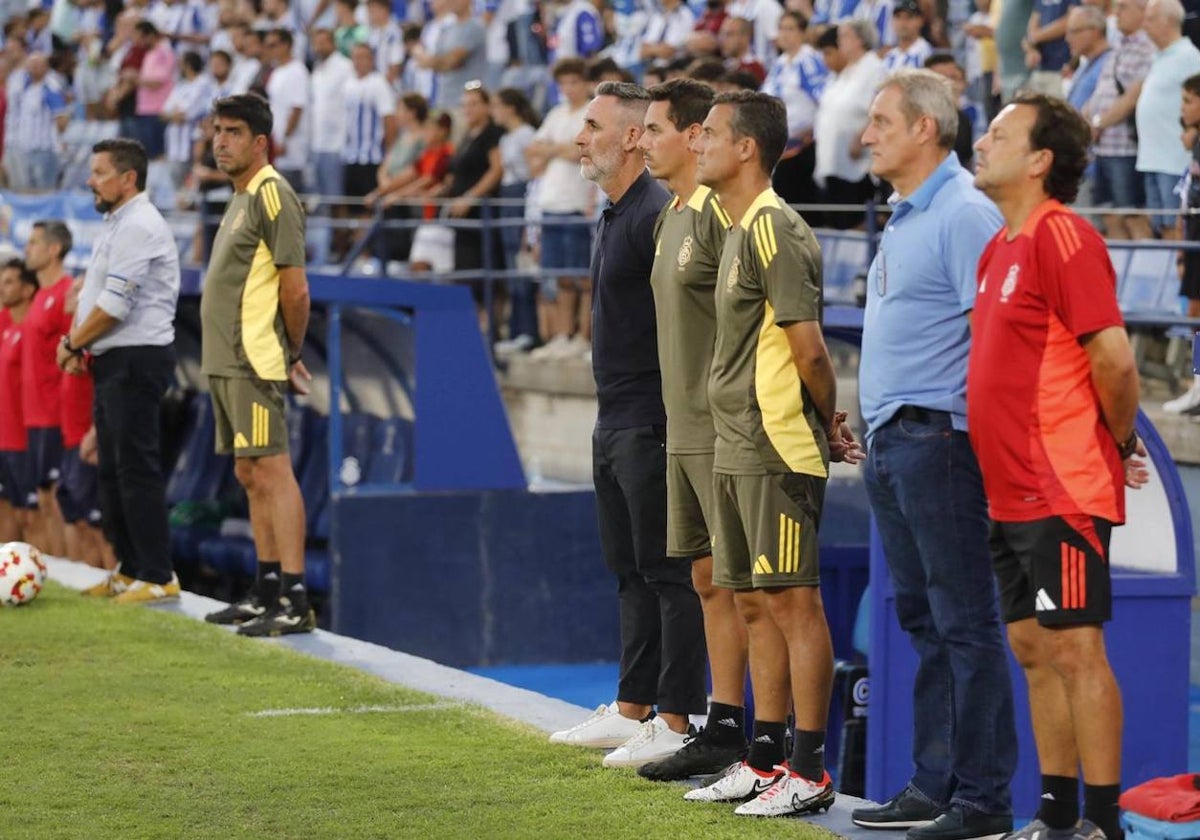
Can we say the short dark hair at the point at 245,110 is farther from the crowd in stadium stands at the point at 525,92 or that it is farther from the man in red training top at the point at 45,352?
the man in red training top at the point at 45,352

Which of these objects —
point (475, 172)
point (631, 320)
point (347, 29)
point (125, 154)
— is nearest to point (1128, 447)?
point (631, 320)

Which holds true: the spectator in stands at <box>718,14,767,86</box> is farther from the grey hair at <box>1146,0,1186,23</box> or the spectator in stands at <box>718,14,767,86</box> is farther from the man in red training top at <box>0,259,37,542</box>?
the man in red training top at <box>0,259,37,542</box>

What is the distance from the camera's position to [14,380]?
14109 millimetres

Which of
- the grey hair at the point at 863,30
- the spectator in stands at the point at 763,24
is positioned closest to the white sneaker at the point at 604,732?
the grey hair at the point at 863,30

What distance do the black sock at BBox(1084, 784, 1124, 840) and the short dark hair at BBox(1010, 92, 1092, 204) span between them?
58.3 inches

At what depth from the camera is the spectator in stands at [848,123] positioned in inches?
576

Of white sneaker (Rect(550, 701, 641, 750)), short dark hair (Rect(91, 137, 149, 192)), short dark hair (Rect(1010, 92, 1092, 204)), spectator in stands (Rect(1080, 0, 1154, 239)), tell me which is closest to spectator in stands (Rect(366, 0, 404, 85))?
spectator in stands (Rect(1080, 0, 1154, 239))

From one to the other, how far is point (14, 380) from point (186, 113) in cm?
939

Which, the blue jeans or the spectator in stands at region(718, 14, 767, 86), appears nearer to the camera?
the blue jeans

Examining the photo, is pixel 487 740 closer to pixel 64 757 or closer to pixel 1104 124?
pixel 64 757

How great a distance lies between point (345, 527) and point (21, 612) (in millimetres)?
3226

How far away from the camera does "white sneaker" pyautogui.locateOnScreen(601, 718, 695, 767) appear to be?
22.5ft

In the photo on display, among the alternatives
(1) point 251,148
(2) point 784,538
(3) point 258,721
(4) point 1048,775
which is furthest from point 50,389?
(4) point 1048,775

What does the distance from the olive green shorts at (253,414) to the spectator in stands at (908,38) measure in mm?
6541
